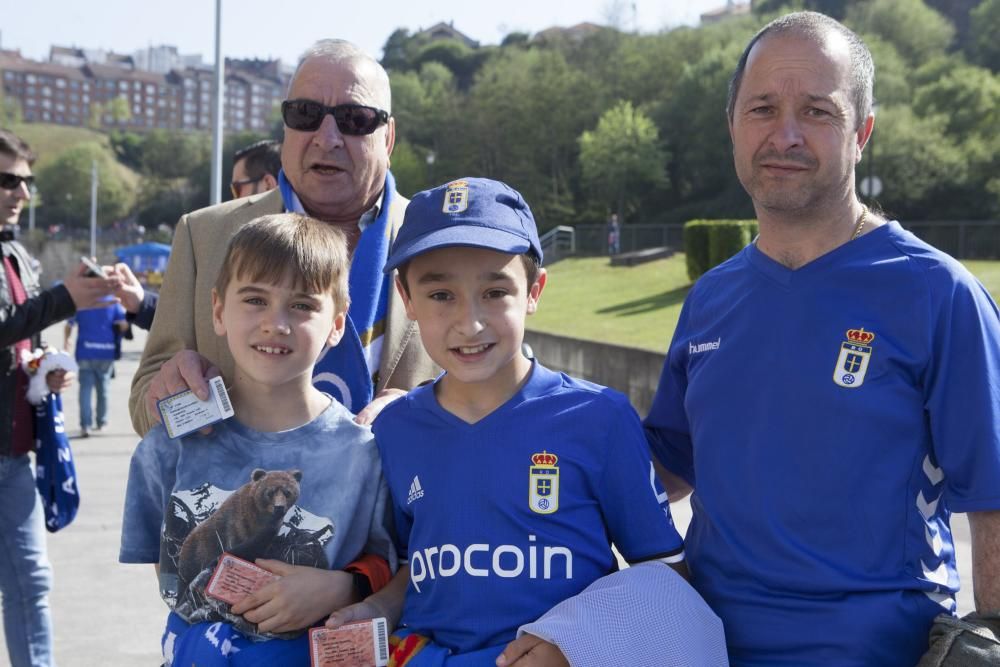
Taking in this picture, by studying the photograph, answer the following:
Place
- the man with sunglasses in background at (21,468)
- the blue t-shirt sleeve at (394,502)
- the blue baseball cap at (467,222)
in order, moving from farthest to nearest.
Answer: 1. the man with sunglasses in background at (21,468)
2. the blue t-shirt sleeve at (394,502)
3. the blue baseball cap at (467,222)

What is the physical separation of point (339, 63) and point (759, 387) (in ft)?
5.30

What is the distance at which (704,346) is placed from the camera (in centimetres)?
258

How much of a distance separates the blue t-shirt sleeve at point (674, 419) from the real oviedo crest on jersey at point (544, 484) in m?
0.53

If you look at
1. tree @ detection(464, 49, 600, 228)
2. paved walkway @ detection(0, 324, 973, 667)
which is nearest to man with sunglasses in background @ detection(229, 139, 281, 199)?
paved walkway @ detection(0, 324, 973, 667)

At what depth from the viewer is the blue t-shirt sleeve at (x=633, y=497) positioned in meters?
2.43

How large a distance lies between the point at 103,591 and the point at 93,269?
9.14ft

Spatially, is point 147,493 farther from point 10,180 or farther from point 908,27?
point 908,27

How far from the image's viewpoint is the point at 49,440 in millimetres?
Result: 4551

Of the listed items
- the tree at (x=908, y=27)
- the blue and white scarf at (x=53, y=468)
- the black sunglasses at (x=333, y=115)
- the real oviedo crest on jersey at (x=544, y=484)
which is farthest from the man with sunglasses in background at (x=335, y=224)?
the tree at (x=908, y=27)

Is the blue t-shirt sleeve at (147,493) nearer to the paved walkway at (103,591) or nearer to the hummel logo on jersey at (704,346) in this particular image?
the hummel logo on jersey at (704,346)

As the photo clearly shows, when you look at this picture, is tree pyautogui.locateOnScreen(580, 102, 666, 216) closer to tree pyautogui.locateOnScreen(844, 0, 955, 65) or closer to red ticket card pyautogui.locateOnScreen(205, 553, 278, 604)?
tree pyautogui.locateOnScreen(844, 0, 955, 65)

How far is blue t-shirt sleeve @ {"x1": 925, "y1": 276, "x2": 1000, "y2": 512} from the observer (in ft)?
7.14

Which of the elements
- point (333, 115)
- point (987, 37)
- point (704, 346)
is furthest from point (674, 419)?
point (987, 37)

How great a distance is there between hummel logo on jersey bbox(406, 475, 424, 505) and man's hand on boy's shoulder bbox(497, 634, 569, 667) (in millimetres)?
434
